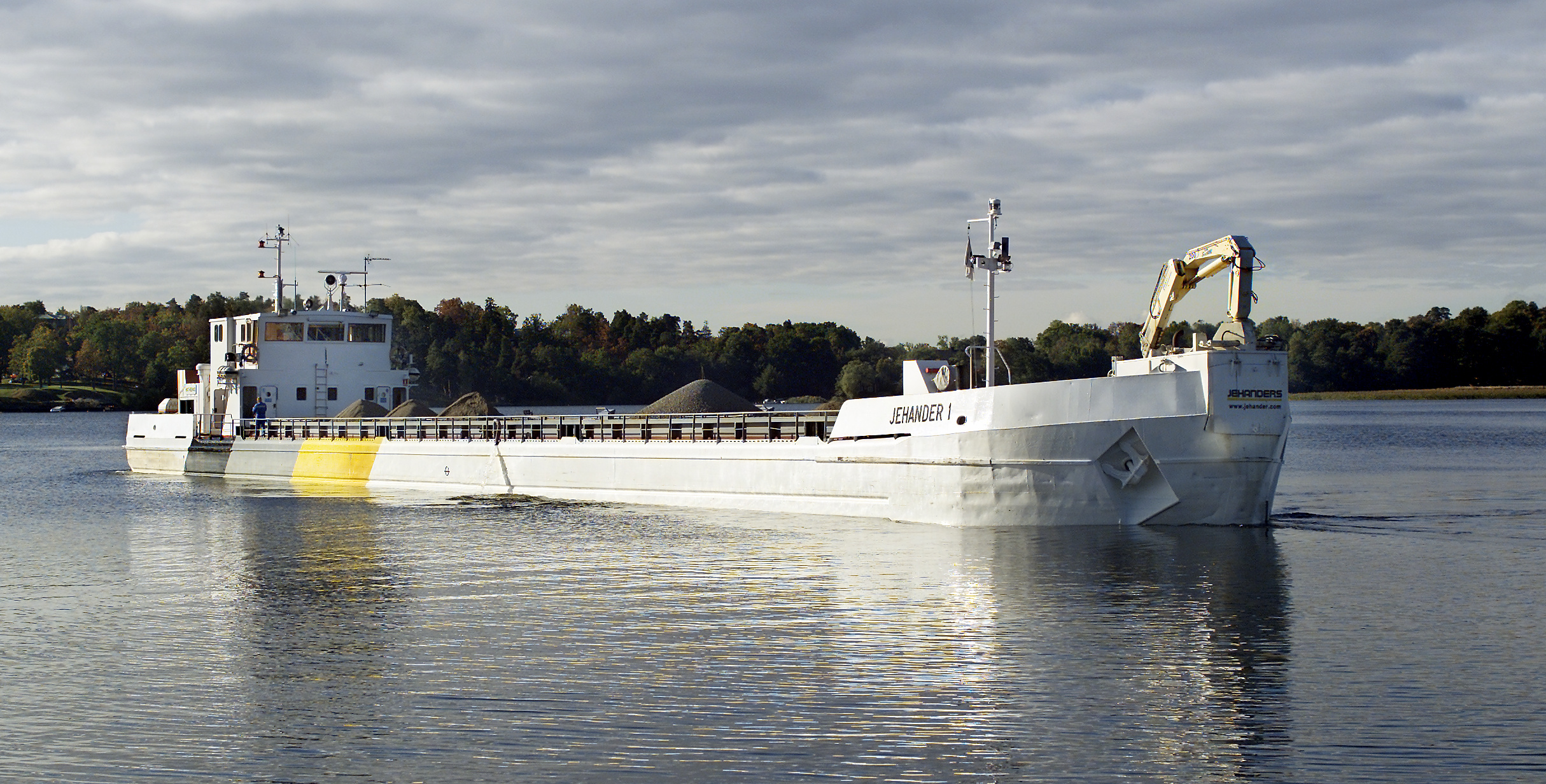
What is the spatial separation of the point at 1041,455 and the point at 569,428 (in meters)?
16.7

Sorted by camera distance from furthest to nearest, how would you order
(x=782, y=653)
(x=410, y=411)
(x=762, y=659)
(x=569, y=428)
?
(x=410, y=411)
(x=569, y=428)
(x=782, y=653)
(x=762, y=659)

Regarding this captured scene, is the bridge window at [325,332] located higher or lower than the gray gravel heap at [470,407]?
higher

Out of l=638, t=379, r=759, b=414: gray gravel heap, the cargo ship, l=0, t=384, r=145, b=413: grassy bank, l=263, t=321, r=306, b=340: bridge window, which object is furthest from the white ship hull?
l=0, t=384, r=145, b=413: grassy bank

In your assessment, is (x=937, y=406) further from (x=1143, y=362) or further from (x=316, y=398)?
(x=316, y=398)

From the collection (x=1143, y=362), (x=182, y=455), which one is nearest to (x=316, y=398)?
(x=182, y=455)

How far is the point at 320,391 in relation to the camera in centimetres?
4625

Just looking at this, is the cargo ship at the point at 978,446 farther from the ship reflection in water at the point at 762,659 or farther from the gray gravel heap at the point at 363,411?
the gray gravel heap at the point at 363,411

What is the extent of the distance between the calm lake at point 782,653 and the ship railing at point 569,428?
2650 millimetres

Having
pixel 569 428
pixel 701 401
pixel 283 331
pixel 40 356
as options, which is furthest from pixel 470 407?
pixel 40 356

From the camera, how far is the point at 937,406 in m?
25.0

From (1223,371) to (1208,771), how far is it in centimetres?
1317

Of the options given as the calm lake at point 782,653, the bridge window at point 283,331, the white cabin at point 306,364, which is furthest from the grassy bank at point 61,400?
the calm lake at point 782,653

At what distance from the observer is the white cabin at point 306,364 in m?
45.6

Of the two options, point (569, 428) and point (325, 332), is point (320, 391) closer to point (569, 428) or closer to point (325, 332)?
point (325, 332)
